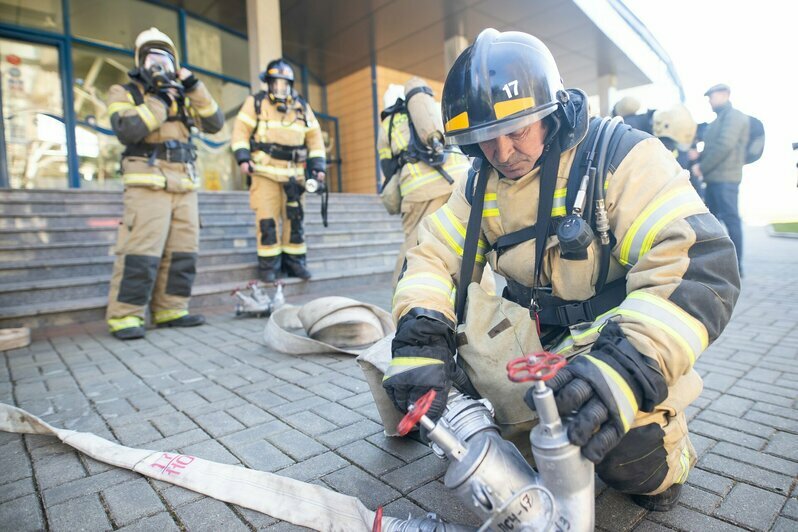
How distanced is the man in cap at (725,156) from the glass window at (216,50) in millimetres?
9492

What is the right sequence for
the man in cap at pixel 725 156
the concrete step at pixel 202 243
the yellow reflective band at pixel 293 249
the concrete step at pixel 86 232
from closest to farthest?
the concrete step at pixel 202 243 → the concrete step at pixel 86 232 → the man in cap at pixel 725 156 → the yellow reflective band at pixel 293 249

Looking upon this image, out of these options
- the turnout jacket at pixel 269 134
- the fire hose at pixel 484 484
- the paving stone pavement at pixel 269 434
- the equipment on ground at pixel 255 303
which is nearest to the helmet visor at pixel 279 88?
the turnout jacket at pixel 269 134

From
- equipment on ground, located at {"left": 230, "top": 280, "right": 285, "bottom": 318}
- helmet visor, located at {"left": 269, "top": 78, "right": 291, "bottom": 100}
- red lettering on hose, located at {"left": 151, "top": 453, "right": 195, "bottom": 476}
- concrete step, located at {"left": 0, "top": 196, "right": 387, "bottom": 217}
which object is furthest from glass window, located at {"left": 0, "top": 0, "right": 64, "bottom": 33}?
red lettering on hose, located at {"left": 151, "top": 453, "right": 195, "bottom": 476}

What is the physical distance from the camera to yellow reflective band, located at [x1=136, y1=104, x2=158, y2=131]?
411 centimetres

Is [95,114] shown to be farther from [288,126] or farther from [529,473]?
[529,473]

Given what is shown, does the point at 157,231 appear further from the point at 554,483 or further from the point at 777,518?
the point at 777,518

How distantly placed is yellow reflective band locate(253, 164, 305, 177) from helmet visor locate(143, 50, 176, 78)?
137cm

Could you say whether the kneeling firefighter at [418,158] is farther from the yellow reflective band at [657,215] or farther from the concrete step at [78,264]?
the concrete step at [78,264]

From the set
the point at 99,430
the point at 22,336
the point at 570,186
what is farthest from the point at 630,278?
the point at 22,336

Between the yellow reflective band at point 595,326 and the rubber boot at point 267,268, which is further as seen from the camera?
the rubber boot at point 267,268

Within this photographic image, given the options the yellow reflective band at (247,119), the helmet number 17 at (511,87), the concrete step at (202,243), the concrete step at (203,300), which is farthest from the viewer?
the yellow reflective band at (247,119)

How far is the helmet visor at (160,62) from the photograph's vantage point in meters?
4.26

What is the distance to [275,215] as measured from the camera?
18.9 feet

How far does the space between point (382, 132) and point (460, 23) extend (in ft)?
24.7
